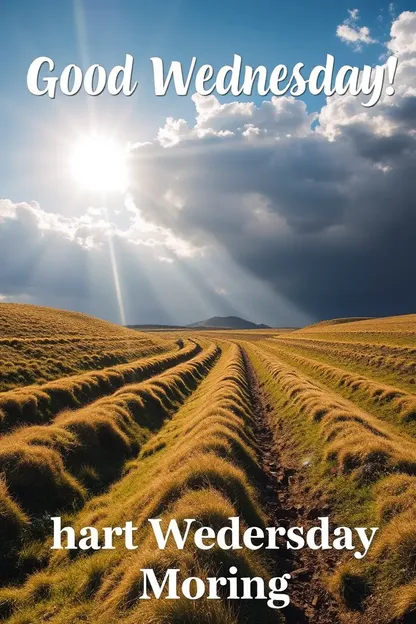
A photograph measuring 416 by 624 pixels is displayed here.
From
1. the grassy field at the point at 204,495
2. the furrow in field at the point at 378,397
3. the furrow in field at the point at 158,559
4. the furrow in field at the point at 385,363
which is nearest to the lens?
the furrow in field at the point at 158,559

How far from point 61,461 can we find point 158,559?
7.90 metres

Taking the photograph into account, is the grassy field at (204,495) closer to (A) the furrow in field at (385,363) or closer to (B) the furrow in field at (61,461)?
(B) the furrow in field at (61,461)

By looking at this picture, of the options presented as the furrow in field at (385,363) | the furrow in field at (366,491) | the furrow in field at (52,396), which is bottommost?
the furrow in field at (52,396)

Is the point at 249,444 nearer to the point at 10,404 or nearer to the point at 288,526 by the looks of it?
the point at 288,526

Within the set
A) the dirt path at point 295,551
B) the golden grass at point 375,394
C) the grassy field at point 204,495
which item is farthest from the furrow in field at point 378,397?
the dirt path at point 295,551

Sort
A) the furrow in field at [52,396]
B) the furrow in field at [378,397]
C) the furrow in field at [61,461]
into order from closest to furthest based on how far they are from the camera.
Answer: the furrow in field at [61,461], the furrow in field at [52,396], the furrow in field at [378,397]

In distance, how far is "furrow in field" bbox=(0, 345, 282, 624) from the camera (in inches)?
268

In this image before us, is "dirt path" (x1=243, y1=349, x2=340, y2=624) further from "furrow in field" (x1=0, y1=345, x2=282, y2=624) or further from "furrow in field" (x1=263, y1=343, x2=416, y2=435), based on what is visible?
"furrow in field" (x1=263, y1=343, x2=416, y2=435)

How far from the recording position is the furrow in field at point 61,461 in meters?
11.1

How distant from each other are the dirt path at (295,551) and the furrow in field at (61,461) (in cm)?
639

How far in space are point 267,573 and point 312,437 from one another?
10.1 metres

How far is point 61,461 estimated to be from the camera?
1407cm

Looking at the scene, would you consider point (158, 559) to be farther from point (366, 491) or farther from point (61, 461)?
point (61, 461)

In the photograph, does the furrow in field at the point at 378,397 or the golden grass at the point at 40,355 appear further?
the golden grass at the point at 40,355
